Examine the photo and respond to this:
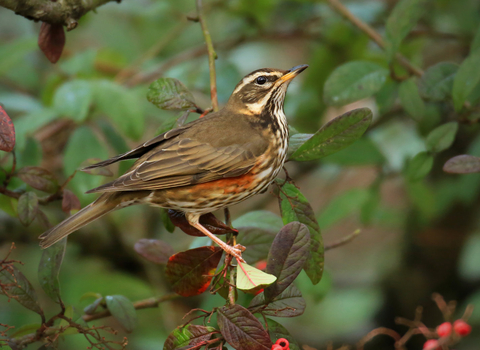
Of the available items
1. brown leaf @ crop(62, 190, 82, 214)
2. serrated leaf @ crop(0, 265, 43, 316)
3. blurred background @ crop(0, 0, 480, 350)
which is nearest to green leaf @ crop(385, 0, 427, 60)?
blurred background @ crop(0, 0, 480, 350)

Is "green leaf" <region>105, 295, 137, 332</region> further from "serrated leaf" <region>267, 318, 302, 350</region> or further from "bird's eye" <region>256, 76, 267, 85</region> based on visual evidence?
"bird's eye" <region>256, 76, 267, 85</region>

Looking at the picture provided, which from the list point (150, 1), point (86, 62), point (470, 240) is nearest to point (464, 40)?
point (470, 240)

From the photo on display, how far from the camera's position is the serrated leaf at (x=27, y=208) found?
2.64m

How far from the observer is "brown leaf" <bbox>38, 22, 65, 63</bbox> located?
309 centimetres

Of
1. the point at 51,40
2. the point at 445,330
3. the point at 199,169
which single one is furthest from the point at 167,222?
the point at 445,330

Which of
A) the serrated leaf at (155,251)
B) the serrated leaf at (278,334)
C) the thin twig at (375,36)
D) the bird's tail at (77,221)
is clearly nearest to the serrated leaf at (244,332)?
the serrated leaf at (278,334)

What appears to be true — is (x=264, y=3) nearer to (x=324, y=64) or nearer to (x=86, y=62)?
(x=324, y=64)

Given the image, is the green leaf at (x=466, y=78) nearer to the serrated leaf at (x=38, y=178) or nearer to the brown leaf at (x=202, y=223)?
the brown leaf at (x=202, y=223)

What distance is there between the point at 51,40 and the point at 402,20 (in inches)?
89.0

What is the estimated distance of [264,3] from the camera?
4926mm

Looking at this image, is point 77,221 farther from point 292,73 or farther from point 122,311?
point 292,73

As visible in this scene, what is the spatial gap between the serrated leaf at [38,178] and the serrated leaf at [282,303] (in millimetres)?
1364

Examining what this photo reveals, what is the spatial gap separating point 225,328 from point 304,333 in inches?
144

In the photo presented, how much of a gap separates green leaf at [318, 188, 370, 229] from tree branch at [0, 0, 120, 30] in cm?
248
